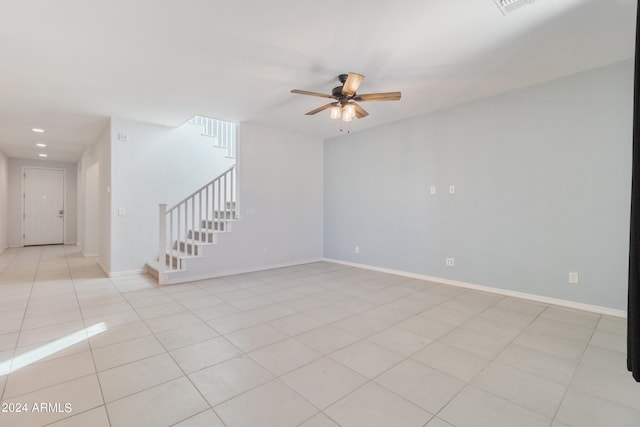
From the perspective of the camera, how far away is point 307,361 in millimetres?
2184

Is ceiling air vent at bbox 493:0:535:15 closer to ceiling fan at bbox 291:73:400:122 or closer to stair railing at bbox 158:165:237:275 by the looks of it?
ceiling fan at bbox 291:73:400:122

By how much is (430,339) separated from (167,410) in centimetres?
205

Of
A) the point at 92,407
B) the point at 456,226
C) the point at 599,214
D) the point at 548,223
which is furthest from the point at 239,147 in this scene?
the point at 599,214

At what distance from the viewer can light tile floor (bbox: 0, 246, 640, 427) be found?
1.64 m

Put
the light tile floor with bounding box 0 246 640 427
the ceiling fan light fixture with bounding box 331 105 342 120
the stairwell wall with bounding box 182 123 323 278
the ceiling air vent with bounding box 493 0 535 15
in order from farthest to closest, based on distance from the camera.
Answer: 1. the stairwell wall with bounding box 182 123 323 278
2. the ceiling fan light fixture with bounding box 331 105 342 120
3. the ceiling air vent with bounding box 493 0 535 15
4. the light tile floor with bounding box 0 246 640 427

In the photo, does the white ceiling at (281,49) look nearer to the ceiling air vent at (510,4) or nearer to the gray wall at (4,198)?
the ceiling air vent at (510,4)

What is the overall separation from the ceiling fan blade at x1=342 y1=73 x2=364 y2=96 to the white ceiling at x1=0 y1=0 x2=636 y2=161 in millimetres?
243

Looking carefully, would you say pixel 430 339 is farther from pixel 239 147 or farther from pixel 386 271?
pixel 239 147

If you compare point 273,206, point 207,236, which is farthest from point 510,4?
point 207,236

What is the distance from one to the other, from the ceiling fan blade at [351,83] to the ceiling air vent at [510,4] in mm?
1151

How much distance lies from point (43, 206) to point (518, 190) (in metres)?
11.9

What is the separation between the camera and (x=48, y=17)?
231cm

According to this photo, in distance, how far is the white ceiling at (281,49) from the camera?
2252 mm

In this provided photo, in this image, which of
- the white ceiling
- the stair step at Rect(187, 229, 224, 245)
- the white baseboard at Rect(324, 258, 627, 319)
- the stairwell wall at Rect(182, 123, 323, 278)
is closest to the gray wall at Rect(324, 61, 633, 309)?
the white baseboard at Rect(324, 258, 627, 319)
